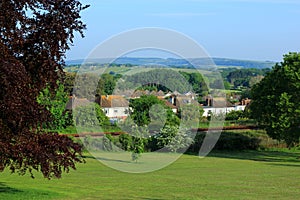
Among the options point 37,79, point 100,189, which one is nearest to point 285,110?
point 100,189

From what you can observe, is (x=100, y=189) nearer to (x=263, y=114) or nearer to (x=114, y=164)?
(x=114, y=164)

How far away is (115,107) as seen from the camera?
44250 millimetres

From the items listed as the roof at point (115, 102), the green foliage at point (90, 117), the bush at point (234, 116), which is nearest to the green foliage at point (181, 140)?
the roof at point (115, 102)

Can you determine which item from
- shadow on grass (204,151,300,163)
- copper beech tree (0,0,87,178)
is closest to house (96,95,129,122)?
shadow on grass (204,151,300,163)

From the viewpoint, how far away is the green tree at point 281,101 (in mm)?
45250

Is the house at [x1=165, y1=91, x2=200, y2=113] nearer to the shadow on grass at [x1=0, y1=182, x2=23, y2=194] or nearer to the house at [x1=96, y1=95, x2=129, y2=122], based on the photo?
the house at [x1=96, y1=95, x2=129, y2=122]

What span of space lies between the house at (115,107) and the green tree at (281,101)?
11568 millimetres

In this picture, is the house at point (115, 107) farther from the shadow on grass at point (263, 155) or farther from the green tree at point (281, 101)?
the green tree at point (281, 101)

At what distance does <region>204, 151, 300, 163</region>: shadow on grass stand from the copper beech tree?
32.3 meters

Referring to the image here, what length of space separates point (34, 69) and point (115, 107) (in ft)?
96.3

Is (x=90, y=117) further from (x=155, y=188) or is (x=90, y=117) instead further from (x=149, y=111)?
(x=155, y=188)

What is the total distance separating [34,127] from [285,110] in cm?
3336

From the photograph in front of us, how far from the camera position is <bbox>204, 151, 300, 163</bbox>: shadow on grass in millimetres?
46150

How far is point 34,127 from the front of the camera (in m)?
14.7
